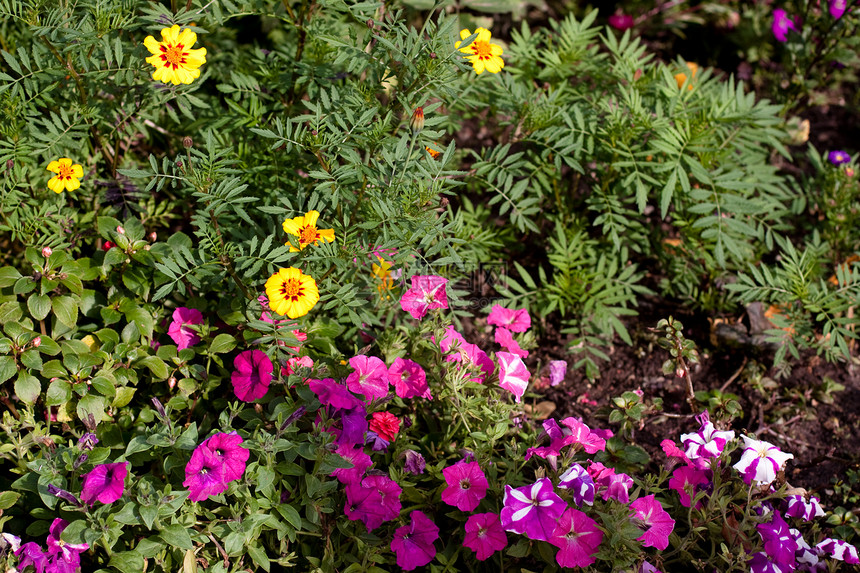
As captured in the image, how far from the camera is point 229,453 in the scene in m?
1.78

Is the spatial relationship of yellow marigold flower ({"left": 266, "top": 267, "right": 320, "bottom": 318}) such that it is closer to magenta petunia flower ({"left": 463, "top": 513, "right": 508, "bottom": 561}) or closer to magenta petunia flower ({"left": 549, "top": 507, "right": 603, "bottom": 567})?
magenta petunia flower ({"left": 463, "top": 513, "right": 508, "bottom": 561})

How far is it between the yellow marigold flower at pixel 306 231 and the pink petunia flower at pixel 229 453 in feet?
1.70

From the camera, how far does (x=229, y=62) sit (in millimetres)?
2809

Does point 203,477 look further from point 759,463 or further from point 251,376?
point 759,463

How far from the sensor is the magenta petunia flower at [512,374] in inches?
85.0

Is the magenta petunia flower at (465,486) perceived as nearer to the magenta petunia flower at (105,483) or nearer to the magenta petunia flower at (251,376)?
the magenta petunia flower at (251,376)

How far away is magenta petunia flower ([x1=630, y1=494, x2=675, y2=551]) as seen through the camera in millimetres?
1816

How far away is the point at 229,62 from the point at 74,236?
916 mm

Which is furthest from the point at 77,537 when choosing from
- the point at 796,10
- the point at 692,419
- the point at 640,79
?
the point at 796,10

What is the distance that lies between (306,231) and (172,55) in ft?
2.07

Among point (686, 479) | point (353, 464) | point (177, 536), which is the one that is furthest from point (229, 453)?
point (686, 479)

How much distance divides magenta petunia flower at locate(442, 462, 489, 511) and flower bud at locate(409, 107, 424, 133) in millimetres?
941

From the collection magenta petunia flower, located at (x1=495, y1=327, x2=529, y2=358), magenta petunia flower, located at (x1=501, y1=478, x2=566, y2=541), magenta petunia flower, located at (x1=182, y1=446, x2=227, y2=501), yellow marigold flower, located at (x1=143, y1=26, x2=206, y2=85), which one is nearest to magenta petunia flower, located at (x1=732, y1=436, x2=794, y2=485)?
magenta petunia flower, located at (x1=501, y1=478, x2=566, y2=541)

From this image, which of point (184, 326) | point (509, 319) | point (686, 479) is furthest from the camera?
point (509, 319)
